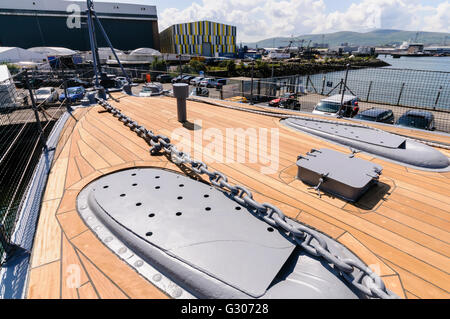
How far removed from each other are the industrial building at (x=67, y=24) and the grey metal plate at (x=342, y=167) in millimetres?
41920

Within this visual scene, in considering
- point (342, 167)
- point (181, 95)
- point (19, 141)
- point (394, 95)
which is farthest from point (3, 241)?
point (394, 95)

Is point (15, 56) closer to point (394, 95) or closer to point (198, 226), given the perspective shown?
point (198, 226)

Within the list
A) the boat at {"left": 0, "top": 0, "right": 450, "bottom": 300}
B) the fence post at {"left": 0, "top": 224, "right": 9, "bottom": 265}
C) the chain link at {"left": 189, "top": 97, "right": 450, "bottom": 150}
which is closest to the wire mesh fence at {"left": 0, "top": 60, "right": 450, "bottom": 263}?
the chain link at {"left": 189, "top": 97, "right": 450, "bottom": 150}

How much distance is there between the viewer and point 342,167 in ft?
6.95

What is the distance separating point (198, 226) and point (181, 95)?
2.77 metres

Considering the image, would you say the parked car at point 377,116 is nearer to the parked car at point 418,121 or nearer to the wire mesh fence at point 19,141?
the parked car at point 418,121

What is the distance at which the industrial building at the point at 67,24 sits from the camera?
37.8 m

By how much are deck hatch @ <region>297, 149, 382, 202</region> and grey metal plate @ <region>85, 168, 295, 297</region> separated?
0.83 meters

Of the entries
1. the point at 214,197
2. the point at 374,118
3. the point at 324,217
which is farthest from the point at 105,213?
the point at 374,118

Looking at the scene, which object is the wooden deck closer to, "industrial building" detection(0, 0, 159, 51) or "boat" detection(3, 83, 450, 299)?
"boat" detection(3, 83, 450, 299)

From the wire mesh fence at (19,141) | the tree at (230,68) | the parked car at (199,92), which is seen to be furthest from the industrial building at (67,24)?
the wire mesh fence at (19,141)

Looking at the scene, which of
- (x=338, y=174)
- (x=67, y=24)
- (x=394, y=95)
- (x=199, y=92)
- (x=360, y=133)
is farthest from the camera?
(x=67, y=24)
